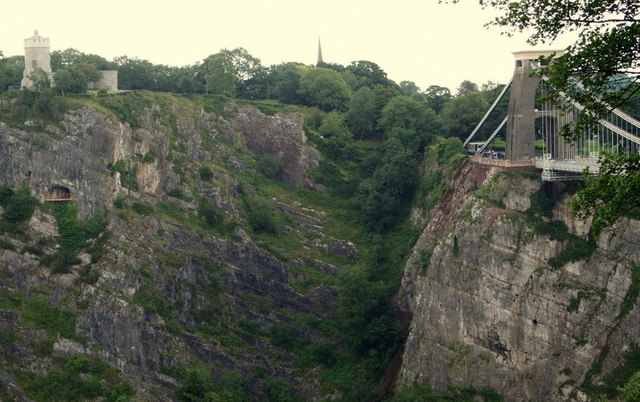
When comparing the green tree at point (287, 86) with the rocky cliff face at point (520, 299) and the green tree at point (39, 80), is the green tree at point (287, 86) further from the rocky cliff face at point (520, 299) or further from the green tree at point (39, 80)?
the rocky cliff face at point (520, 299)

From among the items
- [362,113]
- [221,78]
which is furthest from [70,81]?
[362,113]

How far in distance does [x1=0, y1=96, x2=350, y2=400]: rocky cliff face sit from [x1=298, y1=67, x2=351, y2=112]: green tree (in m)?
15.0

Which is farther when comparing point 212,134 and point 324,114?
point 324,114

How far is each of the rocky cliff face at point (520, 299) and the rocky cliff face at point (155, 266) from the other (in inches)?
386

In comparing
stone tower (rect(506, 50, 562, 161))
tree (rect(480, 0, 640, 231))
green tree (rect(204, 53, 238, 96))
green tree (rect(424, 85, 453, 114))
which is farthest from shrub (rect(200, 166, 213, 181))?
tree (rect(480, 0, 640, 231))

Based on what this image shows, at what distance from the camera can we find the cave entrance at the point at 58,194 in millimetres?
57281

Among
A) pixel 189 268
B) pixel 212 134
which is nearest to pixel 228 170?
pixel 212 134

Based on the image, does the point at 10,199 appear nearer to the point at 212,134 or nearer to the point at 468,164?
the point at 212,134

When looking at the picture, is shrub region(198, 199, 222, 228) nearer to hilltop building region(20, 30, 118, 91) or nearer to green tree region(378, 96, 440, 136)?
green tree region(378, 96, 440, 136)

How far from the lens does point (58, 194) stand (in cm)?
5753

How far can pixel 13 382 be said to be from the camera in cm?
4819

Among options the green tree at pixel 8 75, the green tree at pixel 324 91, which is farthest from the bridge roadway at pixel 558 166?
the green tree at pixel 8 75

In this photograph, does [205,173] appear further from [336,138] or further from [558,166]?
[558,166]

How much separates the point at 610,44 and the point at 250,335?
45.2m
